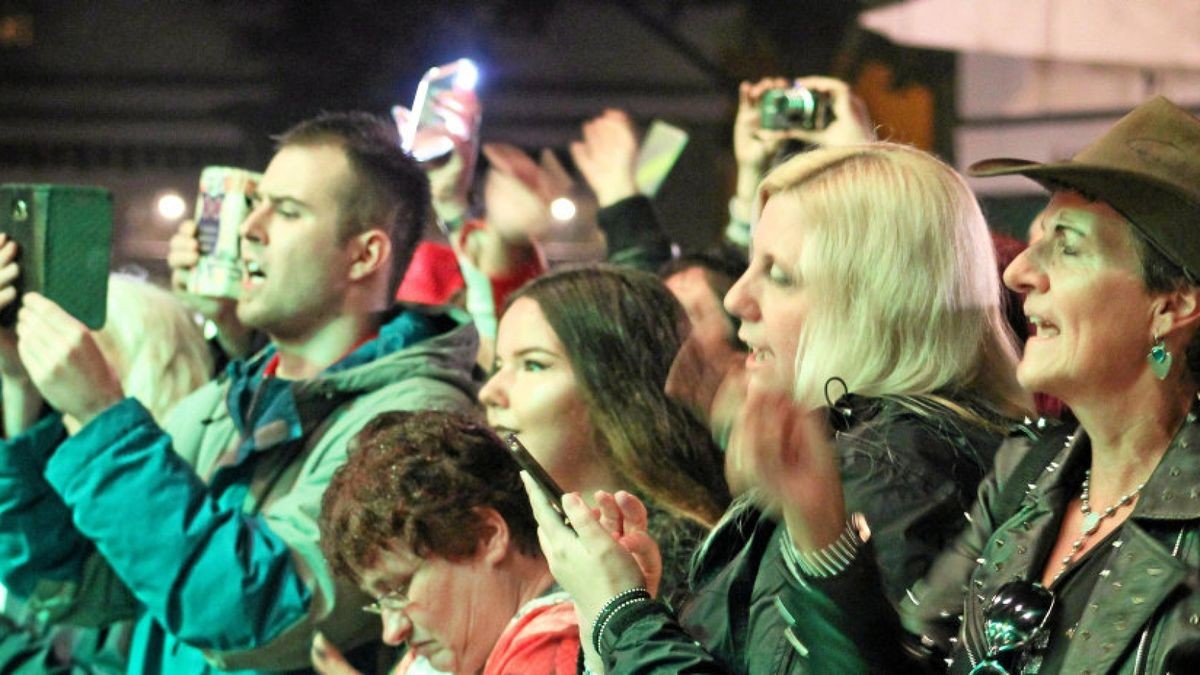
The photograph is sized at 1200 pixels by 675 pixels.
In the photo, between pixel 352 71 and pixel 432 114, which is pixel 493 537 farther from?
pixel 352 71

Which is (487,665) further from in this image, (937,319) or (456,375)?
(456,375)

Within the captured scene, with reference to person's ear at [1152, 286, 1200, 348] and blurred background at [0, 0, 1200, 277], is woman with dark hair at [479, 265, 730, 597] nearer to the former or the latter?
person's ear at [1152, 286, 1200, 348]

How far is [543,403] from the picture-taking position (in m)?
2.75

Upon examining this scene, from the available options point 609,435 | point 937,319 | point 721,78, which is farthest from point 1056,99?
point 937,319

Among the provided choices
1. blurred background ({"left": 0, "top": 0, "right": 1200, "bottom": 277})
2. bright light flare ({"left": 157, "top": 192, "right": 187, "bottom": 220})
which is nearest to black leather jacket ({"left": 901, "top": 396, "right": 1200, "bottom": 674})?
blurred background ({"left": 0, "top": 0, "right": 1200, "bottom": 277})

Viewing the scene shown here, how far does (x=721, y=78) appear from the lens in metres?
7.76

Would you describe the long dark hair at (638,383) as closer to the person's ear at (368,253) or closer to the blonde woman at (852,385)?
the blonde woman at (852,385)

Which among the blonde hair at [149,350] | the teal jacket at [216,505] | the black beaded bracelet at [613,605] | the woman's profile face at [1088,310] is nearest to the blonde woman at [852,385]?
the black beaded bracelet at [613,605]

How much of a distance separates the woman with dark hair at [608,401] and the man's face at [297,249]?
0.65 metres

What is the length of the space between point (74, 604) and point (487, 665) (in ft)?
3.87

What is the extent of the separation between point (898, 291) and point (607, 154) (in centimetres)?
195

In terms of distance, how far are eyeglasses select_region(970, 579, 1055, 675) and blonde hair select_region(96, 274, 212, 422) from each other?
2.47 metres

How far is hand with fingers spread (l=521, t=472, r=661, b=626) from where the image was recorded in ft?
6.65

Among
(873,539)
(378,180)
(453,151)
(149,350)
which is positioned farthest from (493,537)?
(149,350)
